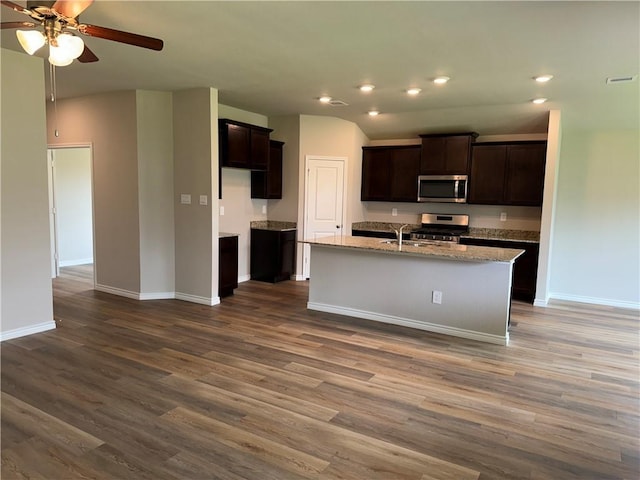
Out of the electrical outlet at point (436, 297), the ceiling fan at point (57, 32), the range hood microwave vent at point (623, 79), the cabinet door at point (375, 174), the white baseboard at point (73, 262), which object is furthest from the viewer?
the white baseboard at point (73, 262)

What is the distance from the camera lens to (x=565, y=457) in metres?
2.31

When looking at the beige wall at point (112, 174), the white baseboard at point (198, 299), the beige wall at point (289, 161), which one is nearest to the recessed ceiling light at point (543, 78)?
the beige wall at point (289, 161)

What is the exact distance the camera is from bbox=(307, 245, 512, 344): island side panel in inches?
159

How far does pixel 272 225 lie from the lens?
22.7 feet

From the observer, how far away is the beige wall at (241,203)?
20.3 ft

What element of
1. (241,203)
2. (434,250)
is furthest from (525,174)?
(241,203)

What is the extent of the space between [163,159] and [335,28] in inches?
123

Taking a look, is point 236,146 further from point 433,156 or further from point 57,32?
point 57,32

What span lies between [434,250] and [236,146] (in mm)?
3084

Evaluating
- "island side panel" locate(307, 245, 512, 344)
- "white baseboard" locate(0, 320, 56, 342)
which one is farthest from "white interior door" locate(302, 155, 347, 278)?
"white baseboard" locate(0, 320, 56, 342)

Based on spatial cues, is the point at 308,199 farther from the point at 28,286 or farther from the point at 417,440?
the point at 417,440

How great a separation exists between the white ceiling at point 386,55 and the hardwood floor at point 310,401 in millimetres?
2590

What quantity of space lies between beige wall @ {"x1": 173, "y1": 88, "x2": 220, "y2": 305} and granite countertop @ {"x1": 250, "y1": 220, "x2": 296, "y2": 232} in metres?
1.56

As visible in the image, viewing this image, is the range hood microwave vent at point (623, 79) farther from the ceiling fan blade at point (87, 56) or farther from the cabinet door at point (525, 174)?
the ceiling fan blade at point (87, 56)
